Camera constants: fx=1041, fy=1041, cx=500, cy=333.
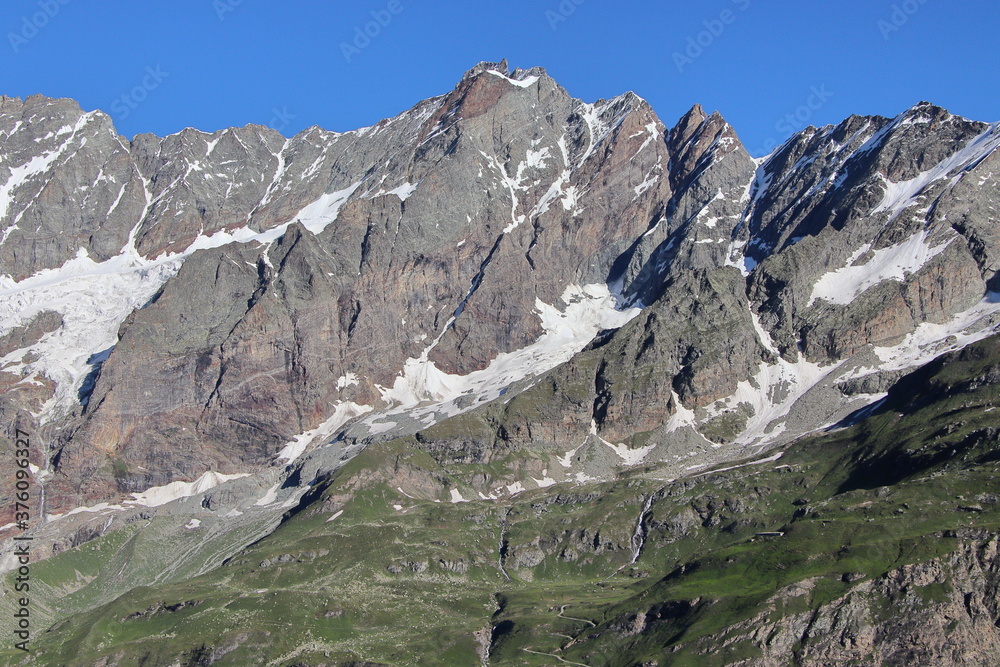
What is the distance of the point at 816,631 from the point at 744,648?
45.4ft

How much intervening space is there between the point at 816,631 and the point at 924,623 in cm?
1937

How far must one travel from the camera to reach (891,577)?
199000 millimetres

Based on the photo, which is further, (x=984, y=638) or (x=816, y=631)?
(x=816, y=631)

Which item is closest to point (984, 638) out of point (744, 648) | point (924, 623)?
point (924, 623)

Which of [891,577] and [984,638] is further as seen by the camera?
[891,577]

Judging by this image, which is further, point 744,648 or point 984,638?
point 744,648

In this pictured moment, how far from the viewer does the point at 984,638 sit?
184875 mm

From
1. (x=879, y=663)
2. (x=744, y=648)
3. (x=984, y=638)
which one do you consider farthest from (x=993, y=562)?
(x=744, y=648)

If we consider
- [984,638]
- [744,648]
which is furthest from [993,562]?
[744,648]

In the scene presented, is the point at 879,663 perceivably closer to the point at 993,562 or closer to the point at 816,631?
the point at 816,631

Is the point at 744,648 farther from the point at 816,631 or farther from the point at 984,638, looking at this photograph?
the point at 984,638

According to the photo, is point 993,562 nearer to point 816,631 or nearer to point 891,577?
point 891,577

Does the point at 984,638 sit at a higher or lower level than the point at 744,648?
lower

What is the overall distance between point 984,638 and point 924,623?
10019 mm
